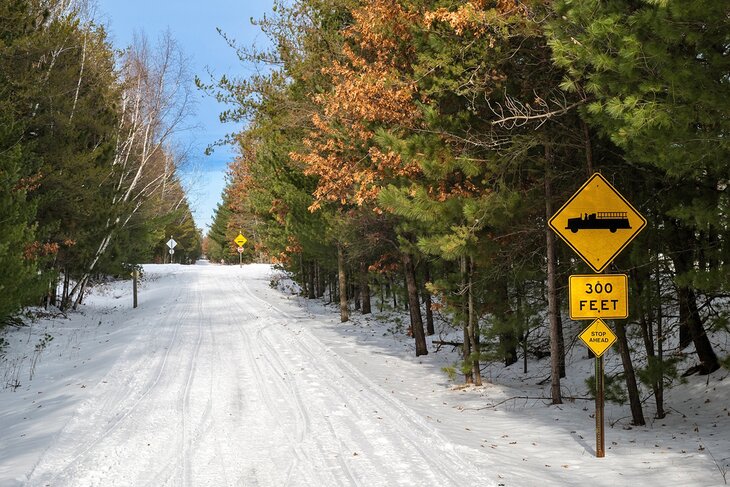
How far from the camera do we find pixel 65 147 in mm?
15750

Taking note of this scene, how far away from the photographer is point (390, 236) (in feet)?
50.9

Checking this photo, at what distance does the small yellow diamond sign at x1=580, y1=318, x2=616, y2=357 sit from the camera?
653 cm

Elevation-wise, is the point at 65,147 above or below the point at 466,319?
above

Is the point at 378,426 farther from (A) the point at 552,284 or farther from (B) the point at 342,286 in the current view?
(B) the point at 342,286

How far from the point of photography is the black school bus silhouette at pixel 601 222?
6.71 meters

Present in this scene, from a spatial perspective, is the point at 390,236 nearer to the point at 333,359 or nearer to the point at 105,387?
the point at 333,359

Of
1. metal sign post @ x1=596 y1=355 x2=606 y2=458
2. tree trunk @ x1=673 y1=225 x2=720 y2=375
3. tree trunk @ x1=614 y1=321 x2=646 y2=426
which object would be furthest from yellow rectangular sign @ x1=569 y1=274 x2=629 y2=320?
tree trunk @ x1=673 y1=225 x2=720 y2=375

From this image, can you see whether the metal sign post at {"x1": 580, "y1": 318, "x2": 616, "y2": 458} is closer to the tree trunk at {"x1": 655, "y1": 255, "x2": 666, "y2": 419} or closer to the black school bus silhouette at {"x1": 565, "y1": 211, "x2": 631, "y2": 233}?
the black school bus silhouette at {"x1": 565, "y1": 211, "x2": 631, "y2": 233}

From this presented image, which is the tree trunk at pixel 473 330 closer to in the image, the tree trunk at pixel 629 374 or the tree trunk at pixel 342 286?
the tree trunk at pixel 629 374

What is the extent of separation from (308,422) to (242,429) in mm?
928

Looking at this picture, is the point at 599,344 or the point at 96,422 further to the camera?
the point at 96,422

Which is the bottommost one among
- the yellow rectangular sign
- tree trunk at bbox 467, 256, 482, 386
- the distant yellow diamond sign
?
tree trunk at bbox 467, 256, 482, 386

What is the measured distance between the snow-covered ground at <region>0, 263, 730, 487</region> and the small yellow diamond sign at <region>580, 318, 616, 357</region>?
4.41 feet

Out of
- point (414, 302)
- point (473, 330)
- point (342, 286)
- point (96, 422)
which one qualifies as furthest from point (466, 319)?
point (342, 286)
